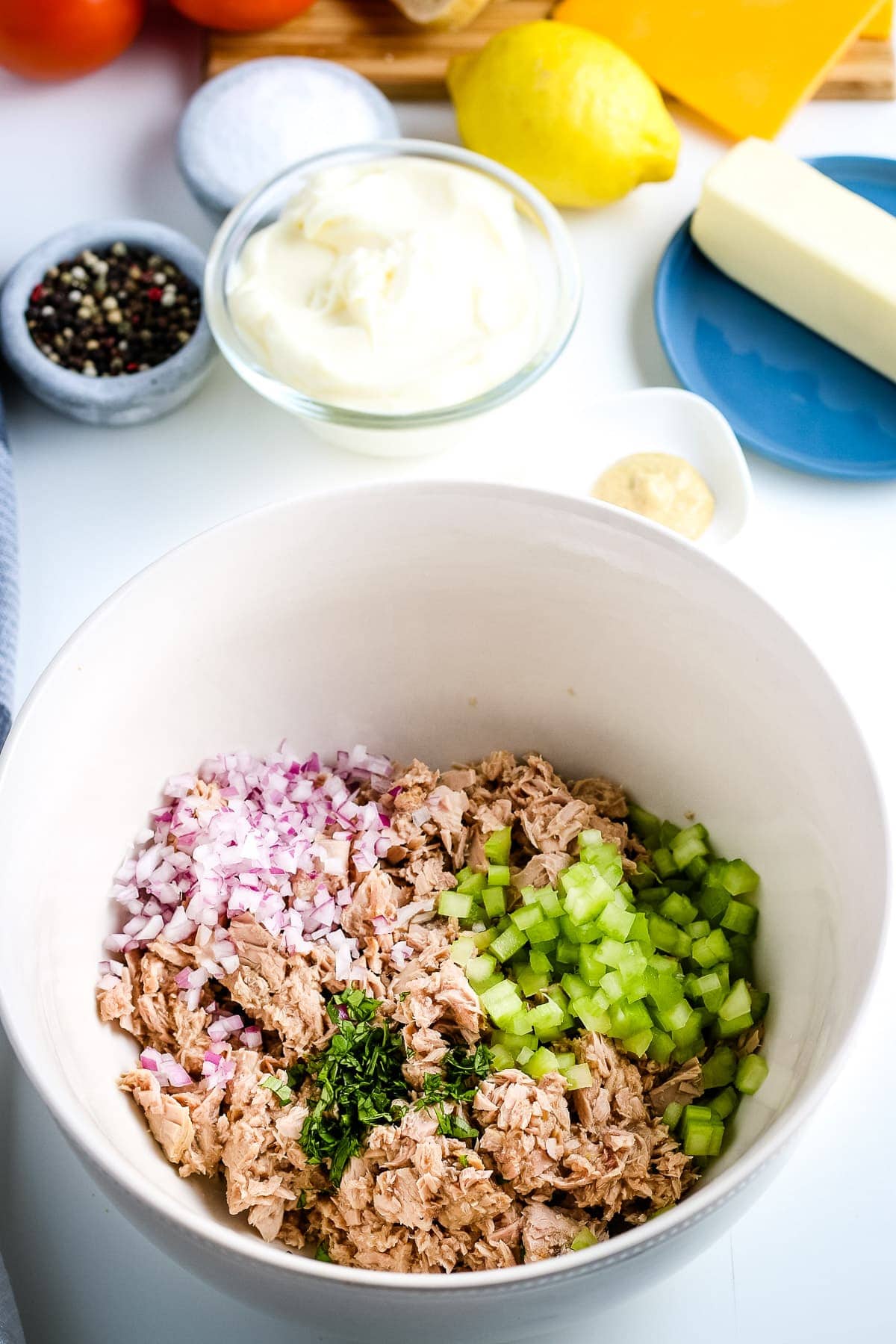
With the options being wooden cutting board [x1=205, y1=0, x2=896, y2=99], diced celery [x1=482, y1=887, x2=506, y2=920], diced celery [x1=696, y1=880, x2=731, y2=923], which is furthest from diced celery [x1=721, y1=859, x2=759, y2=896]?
wooden cutting board [x1=205, y1=0, x2=896, y2=99]

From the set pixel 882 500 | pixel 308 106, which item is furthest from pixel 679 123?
pixel 882 500

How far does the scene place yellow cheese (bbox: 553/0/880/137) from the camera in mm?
1741

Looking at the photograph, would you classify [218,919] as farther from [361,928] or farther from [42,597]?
[42,597]

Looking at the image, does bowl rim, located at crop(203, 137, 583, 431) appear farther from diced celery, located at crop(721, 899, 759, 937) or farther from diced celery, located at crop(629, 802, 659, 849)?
diced celery, located at crop(721, 899, 759, 937)

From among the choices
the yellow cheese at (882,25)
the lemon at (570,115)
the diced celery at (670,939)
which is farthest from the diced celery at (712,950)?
the yellow cheese at (882,25)

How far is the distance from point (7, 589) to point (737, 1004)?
90 centimetres

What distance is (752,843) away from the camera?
3.61 feet

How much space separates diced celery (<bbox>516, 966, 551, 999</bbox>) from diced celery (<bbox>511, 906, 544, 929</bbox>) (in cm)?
4

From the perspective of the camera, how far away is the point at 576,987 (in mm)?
1046

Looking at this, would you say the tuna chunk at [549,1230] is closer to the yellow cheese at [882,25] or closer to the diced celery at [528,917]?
the diced celery at [528,917]

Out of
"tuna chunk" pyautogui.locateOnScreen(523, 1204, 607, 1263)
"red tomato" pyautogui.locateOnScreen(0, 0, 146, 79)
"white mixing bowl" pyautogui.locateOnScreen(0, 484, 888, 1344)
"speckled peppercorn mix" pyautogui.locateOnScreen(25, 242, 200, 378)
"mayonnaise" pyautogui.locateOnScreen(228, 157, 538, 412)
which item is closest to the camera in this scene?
"white mixing bowl" pyautogui.locateOnScreen(0, 484, 888, 1344)

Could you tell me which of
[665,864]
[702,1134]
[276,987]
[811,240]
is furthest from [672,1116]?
[811,240]

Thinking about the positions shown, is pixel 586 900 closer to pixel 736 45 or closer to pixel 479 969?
pixel 479 969

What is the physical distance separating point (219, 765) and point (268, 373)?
0.52 meters
